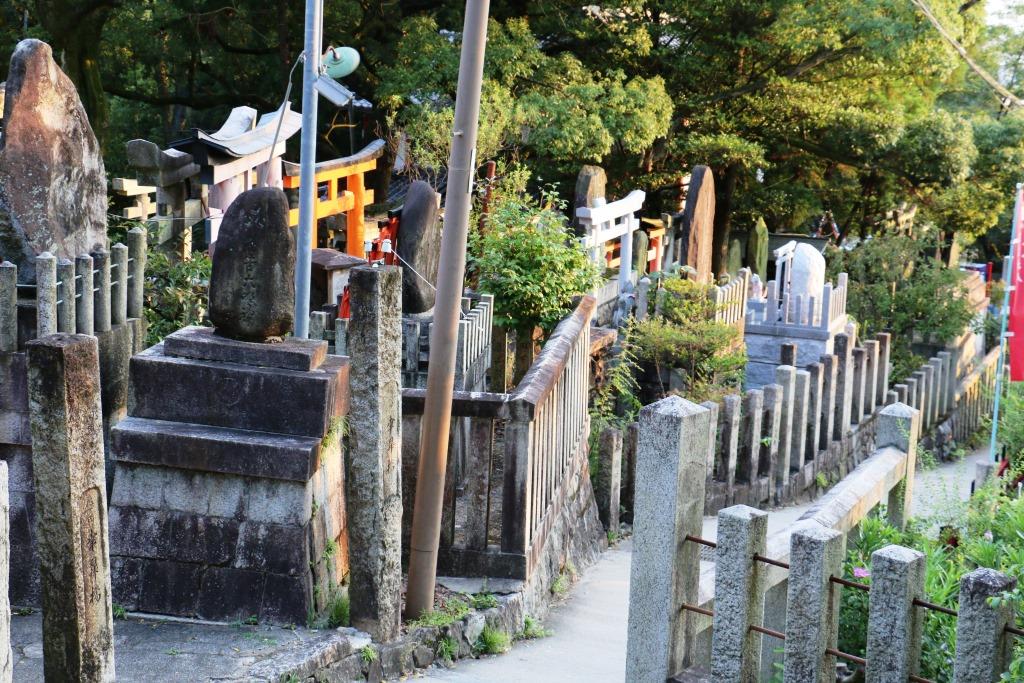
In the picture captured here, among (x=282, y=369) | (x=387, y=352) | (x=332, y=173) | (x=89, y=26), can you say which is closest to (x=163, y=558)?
(x=282, y=369)

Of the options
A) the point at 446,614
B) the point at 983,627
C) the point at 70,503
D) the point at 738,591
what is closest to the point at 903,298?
the point at 446,614

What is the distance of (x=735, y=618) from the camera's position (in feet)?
16.4

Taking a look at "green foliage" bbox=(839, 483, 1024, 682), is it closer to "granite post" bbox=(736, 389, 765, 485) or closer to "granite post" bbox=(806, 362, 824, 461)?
"granite post" bbox=(736, 389, 765, 485)

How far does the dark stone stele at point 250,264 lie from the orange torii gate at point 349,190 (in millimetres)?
6641

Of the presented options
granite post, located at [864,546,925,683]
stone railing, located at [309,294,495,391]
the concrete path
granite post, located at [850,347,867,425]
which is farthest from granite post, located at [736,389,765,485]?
granite post, located at [864,546,925,683]

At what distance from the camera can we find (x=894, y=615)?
4.57 metres

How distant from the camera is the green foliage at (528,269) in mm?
10695

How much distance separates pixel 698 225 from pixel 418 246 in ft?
26.7

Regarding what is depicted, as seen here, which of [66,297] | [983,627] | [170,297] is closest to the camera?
[983,627]

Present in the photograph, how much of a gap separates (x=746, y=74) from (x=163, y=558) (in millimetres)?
17086

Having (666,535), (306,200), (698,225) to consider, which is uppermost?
(698,225)

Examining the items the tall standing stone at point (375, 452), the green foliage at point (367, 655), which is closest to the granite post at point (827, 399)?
the tall standing stone at point (375, 452)

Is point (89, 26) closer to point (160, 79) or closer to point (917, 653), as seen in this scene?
point (160, 79)

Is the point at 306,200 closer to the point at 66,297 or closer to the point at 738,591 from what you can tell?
the point at 66,297
